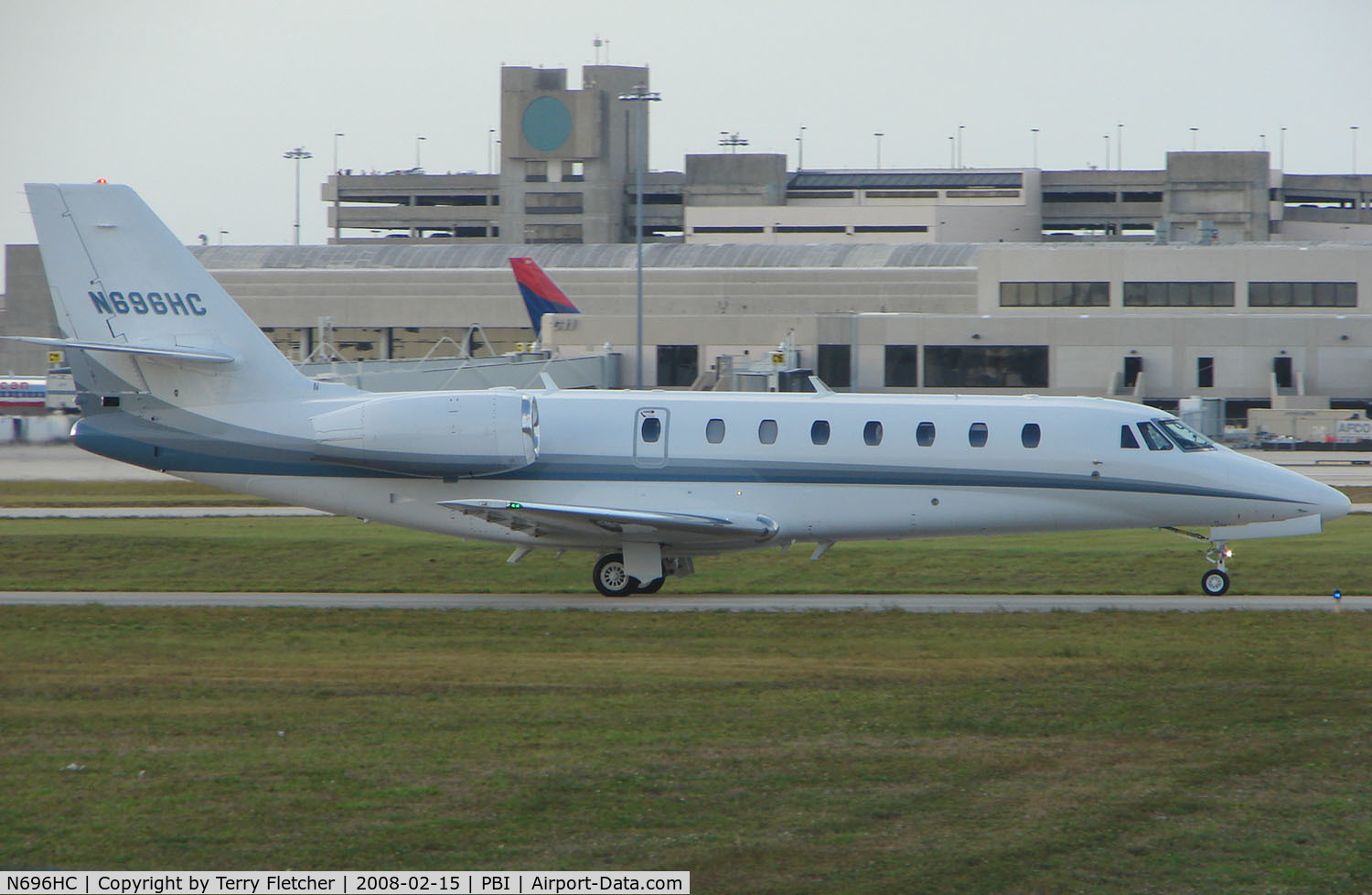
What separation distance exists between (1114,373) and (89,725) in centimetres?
5081

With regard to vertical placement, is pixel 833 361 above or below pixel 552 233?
below

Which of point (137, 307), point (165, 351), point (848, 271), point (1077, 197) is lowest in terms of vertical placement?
point (165, 351)

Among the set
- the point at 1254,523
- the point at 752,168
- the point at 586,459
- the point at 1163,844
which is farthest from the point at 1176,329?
the point at 752,168

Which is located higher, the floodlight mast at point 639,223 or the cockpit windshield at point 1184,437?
the floodlight mast at point 639,223

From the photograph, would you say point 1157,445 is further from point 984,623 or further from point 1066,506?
point 984,623

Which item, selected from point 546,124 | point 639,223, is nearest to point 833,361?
point 639,223

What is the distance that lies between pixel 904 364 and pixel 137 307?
41.4 meters

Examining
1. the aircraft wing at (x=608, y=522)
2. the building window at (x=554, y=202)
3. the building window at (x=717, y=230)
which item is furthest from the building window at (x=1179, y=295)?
the building window at (x=554, y=202)

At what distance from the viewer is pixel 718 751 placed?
41.7 feet

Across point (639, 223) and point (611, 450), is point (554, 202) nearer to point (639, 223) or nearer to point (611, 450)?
point (639, 223)

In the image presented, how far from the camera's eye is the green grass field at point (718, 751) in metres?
9.96

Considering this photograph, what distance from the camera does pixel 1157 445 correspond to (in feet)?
74.6

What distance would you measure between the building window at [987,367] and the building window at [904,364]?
611 millimetres
